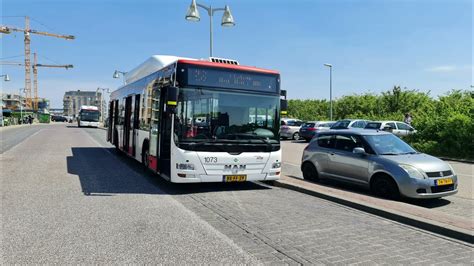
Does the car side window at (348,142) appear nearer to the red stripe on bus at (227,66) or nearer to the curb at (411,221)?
the curb at (411,221)

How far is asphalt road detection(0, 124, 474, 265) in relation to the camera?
4684mm

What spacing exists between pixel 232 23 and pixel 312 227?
541 inches

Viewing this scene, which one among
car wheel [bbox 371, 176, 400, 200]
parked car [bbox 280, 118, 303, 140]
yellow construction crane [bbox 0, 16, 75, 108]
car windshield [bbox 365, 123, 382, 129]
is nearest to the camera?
car wheel [bbox 371, 176, 400, 200]

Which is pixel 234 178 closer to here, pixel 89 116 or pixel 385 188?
pixel 385 188

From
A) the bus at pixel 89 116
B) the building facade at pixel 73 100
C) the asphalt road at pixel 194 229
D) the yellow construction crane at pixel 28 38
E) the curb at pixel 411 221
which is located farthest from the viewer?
the building facade at pixel 73 100

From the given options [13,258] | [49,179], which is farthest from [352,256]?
[49,179]

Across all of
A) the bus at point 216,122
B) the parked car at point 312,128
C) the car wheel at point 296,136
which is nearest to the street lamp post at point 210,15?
the bus at point 216,122

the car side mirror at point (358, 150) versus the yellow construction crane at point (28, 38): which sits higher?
the yellow construction crane at point (28, 38)

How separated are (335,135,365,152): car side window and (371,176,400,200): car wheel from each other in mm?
959

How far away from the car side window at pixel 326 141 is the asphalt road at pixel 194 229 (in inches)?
73.0

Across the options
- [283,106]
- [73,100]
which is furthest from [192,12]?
[73,100]

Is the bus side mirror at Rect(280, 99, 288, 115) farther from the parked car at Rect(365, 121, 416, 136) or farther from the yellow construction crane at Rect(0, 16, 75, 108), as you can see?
the yellow construction crane at Rect(0, 16, 75, 108)

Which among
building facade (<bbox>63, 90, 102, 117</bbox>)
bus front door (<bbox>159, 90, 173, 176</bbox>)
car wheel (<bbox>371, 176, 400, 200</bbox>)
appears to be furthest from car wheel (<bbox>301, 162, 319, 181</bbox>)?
building facade (<bbox>63, 90, 102, 117</bbox>)

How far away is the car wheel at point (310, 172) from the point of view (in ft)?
34.2
